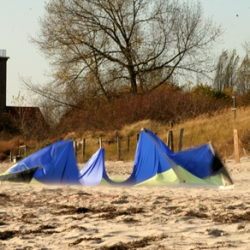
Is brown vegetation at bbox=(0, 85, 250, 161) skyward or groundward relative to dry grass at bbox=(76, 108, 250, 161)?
skyward

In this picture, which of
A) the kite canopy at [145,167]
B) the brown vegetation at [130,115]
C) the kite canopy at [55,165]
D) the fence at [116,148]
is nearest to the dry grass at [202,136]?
the fence at [116,148]

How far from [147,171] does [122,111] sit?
2369 centimetres

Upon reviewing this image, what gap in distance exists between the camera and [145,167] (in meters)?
14.0

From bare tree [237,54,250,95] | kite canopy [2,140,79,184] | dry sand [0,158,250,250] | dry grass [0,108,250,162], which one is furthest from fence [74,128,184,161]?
bare tree [237,54,250,95]

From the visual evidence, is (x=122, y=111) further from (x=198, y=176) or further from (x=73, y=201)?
(x=73, y=201)

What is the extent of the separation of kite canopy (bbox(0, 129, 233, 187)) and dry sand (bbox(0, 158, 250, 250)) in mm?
1156

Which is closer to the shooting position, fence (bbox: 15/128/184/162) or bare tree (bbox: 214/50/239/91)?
fence (bbox: 15/128/184/162)

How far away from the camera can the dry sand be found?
624cm

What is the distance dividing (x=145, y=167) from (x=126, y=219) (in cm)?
612

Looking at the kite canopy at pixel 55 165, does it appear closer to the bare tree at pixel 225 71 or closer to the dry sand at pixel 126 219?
the dry sand at pixel 126 219

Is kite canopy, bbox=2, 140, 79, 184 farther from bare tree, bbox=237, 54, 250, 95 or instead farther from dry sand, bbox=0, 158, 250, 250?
bare tree, bbox=237, 54, 250, 95

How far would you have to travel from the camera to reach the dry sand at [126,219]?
6.24 metres

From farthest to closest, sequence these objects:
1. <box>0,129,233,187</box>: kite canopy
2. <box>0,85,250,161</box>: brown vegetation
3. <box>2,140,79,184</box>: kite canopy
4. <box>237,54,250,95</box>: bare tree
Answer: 1. <box>237,54,250,95</box>: bare tree
2. <box>0,85,250,161</box>: brown vegetation
3. <box>2,140,79,184</box>: kite canopy
4. <box>0,129,233,187</box>: kite canopy

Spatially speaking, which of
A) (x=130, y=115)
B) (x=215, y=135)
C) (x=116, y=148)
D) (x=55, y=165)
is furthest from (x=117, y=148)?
(x=55, y=165)
